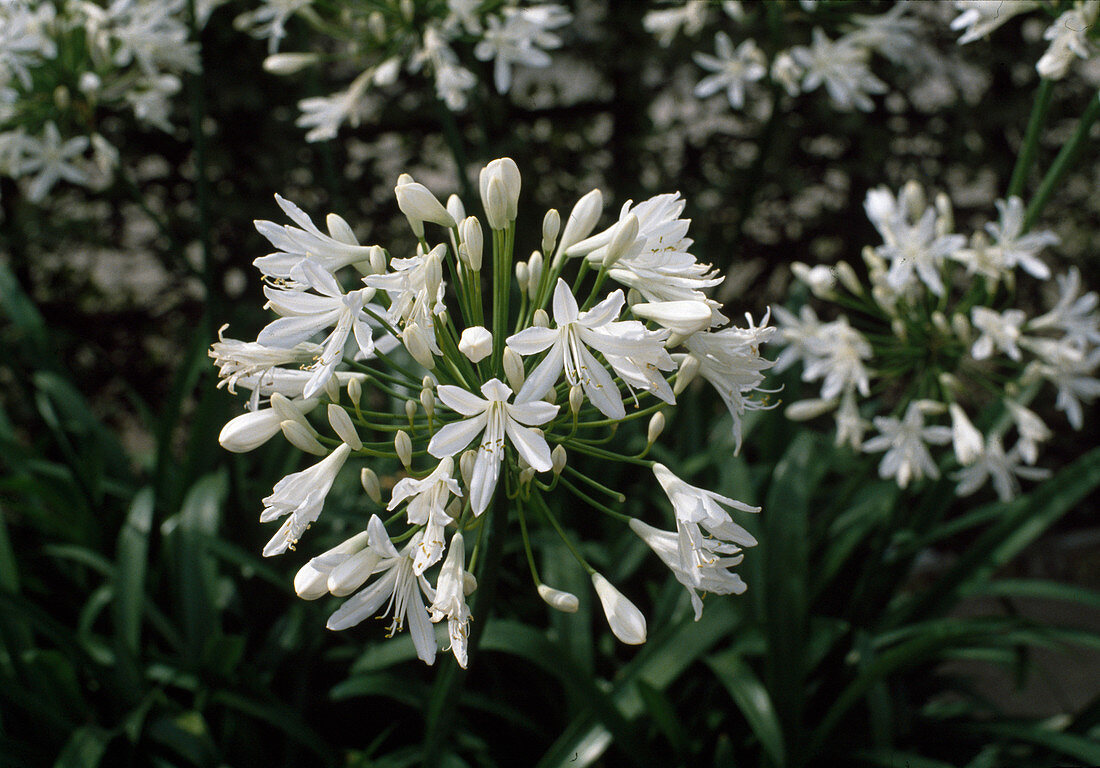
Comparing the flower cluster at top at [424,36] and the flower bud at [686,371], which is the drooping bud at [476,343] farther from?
the flower cluster at top at [424,36]

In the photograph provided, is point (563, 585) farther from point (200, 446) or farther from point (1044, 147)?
point (1044, 147)

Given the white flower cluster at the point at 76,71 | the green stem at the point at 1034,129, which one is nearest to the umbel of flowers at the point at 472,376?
the green stem at the point at 1034,129

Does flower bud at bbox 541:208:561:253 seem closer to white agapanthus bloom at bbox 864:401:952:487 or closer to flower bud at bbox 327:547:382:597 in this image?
flower bud at bbox 327:547:382:597

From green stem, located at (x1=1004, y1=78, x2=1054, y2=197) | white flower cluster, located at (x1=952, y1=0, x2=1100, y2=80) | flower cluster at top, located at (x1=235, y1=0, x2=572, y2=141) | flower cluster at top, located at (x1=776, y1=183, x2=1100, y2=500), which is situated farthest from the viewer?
flower cluster at top, located at (x1=235, y1=0, x2=572, y2=141)

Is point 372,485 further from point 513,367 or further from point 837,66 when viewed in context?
point 837,66

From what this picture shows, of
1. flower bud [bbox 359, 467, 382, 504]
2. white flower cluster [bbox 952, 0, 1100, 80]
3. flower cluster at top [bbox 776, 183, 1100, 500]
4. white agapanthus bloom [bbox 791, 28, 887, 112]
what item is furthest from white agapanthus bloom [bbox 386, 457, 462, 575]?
white agapanthus bloom [bbox 791, 28, 887, 112]

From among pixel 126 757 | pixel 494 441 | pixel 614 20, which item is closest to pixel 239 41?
pixel 614 20
